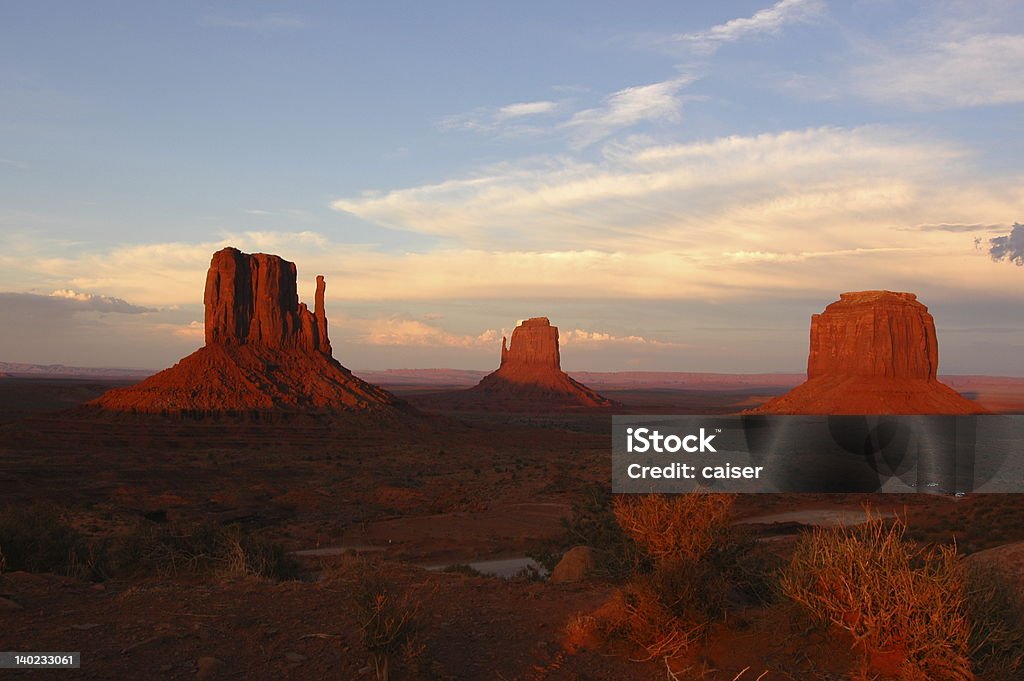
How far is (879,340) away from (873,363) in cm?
280

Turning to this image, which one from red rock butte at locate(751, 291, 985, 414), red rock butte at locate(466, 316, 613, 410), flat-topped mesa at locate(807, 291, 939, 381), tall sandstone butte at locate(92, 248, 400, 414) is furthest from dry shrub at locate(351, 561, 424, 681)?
red rock butte at locate(466, 316, 613, 410)

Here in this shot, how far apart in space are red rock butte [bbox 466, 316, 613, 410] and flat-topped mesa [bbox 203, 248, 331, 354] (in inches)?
2447

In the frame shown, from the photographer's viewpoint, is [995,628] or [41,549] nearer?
[995,628]

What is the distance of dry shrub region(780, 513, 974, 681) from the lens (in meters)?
5.55

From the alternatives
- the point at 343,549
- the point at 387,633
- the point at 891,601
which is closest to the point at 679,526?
the point at 891,601

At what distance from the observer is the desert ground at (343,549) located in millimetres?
6598

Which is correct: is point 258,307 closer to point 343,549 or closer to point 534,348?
point 343,549

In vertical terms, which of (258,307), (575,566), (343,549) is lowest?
(343,549)

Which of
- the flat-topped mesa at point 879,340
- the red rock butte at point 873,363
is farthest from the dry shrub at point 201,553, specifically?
the flat-topped mesa at point 879,340

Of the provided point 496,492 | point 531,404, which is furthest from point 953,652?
point 531,404

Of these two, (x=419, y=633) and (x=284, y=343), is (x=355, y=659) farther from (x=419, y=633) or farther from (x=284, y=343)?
(x=284, y=343)

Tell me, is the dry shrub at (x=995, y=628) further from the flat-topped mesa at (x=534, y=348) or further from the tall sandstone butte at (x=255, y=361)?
the flat-topped mesa at (x=534, y=348)

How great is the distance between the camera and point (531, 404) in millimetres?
130000

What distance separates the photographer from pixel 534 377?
145m
